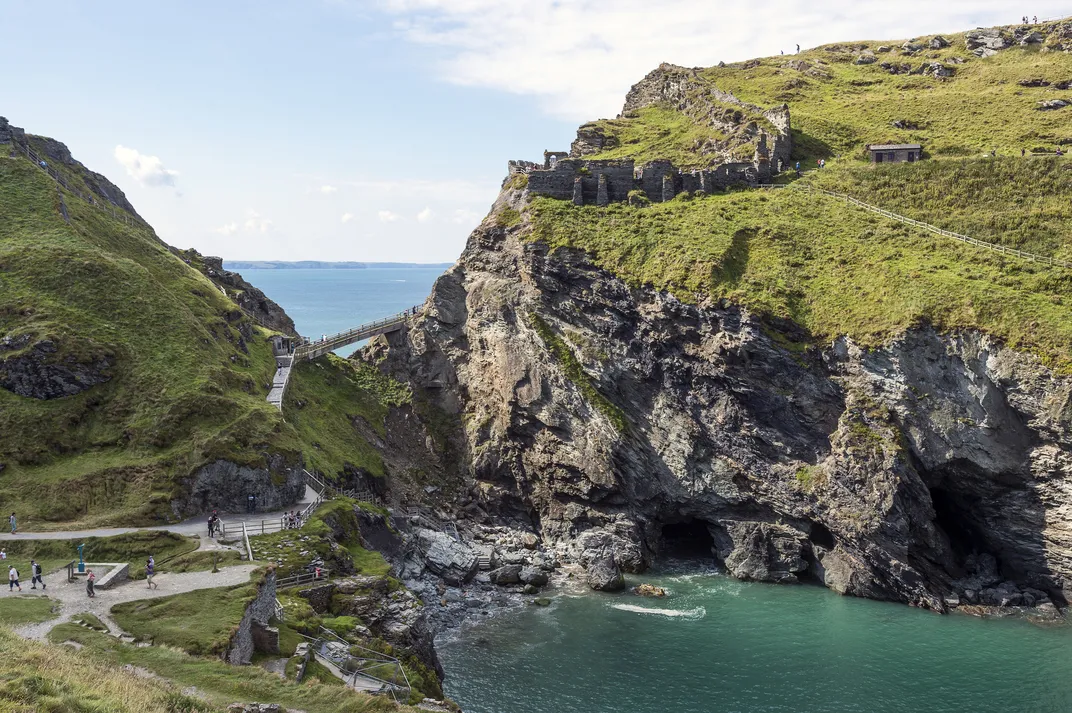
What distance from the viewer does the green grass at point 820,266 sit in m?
70.3

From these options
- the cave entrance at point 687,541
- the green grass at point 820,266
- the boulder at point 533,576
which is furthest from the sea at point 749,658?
the green grass at point 820,266

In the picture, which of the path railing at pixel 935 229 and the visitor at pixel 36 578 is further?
the path railing at pixel 935 229

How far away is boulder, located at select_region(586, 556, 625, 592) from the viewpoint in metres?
68.8

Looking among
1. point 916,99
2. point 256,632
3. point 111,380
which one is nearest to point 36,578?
point 256,632

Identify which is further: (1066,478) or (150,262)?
(150,262)

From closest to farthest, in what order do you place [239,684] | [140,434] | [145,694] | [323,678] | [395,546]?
[145,694] < [239,684] < [323,678] < [140,434] < [395,546]

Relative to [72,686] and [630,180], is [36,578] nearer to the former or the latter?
[72,686]

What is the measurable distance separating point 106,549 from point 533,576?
3489 centimetres

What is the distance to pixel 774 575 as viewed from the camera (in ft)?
237

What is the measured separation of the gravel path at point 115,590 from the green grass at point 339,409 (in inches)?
936

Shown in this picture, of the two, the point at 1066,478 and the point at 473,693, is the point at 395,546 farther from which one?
the point at 1066,478

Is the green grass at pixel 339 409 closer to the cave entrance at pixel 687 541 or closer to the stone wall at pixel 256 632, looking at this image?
the stone wall at pixel 256 632

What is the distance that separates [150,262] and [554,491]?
51227 mm

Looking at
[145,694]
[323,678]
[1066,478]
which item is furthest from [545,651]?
[1066,478]
